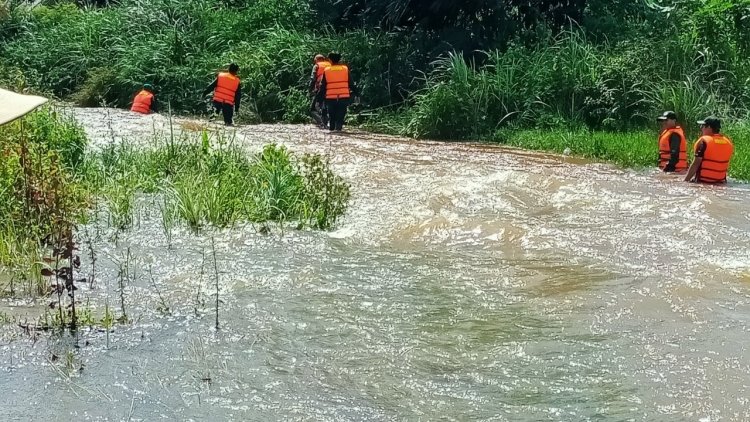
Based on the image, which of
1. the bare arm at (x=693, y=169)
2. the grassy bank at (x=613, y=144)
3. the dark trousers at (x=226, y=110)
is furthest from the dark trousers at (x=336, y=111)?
the bare arm at (x=693, y=169)

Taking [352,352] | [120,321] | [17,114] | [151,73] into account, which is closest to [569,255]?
[352,352]

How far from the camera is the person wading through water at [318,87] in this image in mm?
16969

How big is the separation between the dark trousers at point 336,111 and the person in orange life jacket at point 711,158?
23.0 feet

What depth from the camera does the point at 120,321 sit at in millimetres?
6148

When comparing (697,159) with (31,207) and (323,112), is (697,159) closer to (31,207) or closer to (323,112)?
(31,207)

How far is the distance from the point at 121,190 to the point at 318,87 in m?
8.10

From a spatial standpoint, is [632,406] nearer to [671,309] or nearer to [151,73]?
[671,309]

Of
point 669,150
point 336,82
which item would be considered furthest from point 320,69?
point 669,150

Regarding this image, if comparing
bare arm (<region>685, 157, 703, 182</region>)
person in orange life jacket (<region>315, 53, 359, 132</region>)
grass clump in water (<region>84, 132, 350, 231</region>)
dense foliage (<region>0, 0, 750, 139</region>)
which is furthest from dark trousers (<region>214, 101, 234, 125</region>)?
bare arm (<region>685, 157, 703, 182</region>)

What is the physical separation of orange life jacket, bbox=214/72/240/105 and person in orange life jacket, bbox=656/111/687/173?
26.6 ft

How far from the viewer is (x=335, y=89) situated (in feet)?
53.7

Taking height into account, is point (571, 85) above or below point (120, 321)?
above

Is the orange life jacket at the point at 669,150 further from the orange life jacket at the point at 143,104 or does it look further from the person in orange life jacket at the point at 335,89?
the orange life jacket at the point at 143,104

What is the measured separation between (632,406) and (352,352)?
1.75 m
